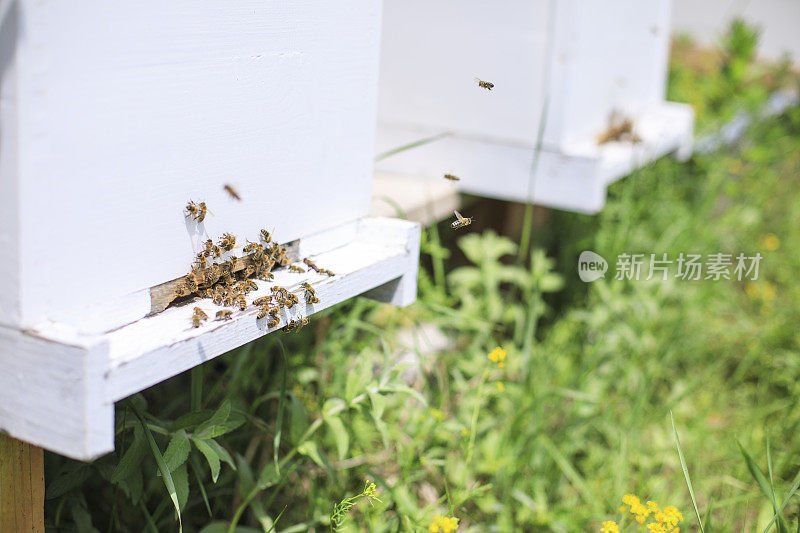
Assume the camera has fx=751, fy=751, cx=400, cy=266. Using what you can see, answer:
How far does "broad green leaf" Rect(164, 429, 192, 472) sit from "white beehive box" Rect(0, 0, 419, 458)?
0.20 meters

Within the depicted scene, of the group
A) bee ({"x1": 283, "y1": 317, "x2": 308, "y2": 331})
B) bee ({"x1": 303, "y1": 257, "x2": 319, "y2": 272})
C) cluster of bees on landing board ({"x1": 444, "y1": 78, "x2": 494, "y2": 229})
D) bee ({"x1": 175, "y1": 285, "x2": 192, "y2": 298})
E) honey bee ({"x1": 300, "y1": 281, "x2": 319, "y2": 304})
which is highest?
cluster of bees on landing board ({"x1": 444, "y1": 78, "x2": 494, "y2": 229})

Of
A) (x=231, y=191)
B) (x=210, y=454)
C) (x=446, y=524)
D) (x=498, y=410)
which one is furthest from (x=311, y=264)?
(x=498, y=410)

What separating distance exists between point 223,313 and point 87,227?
234mm

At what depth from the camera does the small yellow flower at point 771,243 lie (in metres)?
3.64

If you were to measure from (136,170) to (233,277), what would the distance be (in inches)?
10.7

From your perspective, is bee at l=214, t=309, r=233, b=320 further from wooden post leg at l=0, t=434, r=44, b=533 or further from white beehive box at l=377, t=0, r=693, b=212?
white beehive box at l=377, t=0, r=693, b=212

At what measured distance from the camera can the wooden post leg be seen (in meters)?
1.13

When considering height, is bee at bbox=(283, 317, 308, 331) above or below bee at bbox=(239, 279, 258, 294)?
below

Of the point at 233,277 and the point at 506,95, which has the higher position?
the point at 506,95

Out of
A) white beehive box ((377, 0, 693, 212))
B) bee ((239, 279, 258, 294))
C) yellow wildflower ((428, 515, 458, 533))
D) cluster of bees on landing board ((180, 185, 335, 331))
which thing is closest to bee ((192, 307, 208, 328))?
cluster of bees on landing board ((180, 185, 335, 331))

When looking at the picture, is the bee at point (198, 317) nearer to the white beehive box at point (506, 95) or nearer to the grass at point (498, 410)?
the grass at point (498, 410)

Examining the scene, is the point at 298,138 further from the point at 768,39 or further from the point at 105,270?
the point at 768,39

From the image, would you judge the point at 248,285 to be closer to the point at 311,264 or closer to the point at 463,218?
the point at 311,264

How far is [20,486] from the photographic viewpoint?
1162 millimetres
